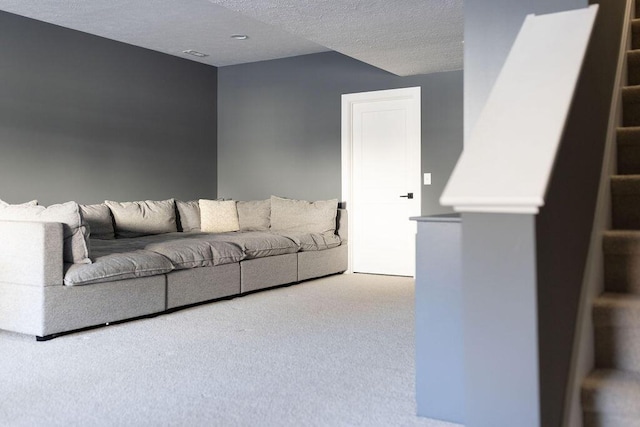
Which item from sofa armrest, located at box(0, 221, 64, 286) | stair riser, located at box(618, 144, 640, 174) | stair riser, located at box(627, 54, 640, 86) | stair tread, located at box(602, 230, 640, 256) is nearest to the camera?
stair tread, located at box(602, 230, 640, 256)

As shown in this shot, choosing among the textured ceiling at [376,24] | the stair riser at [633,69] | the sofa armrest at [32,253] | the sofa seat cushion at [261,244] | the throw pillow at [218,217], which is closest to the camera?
the stair riser at [633,69]

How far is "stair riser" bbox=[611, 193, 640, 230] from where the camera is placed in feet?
7.16

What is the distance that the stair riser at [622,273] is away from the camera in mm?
1940

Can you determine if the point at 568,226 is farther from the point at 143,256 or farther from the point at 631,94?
the point at 143,256

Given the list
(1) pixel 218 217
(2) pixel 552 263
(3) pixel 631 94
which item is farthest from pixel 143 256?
(2) pixel 552 263

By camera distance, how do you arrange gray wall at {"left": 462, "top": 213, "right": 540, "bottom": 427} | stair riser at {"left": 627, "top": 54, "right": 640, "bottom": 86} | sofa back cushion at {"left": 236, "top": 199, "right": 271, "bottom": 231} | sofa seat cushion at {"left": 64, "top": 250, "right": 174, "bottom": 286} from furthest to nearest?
sofa back cushion at {"left": 236, "top": 199, "right": 271, "bottom": 231}, sofa seat cushion at {"left": 64, "top": 250, "right": 174, "bottom": 286}, stair riser at {"left": 627, "top": 54, "right": 640, "bottom": 86}, gray wall at {"left": 462, "top": 213, "right": 540, "bottom": 427}

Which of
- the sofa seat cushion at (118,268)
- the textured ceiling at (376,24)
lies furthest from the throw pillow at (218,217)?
the textured ceiling at (376,24)

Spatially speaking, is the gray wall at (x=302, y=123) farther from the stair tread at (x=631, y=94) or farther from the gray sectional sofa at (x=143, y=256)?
the stair tread at (x=631, y=94)

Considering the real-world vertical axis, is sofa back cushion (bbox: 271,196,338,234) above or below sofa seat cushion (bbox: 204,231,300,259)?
above

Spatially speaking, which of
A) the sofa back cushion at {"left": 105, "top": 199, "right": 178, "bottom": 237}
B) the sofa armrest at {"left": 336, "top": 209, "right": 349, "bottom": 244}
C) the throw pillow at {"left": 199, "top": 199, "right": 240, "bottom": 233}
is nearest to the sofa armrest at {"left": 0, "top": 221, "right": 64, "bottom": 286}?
the sofa back cushion at {"left": 105, "top": 199, "right": 178, "bottom": 237}

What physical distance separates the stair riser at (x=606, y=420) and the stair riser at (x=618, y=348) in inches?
8.0

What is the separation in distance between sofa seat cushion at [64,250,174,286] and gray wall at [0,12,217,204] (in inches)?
68.6

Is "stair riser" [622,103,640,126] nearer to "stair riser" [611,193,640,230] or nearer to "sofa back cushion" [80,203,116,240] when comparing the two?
"stair riser" [611,193,640,230]

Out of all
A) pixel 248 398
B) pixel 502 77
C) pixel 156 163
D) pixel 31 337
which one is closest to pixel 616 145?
pixel 502 77
